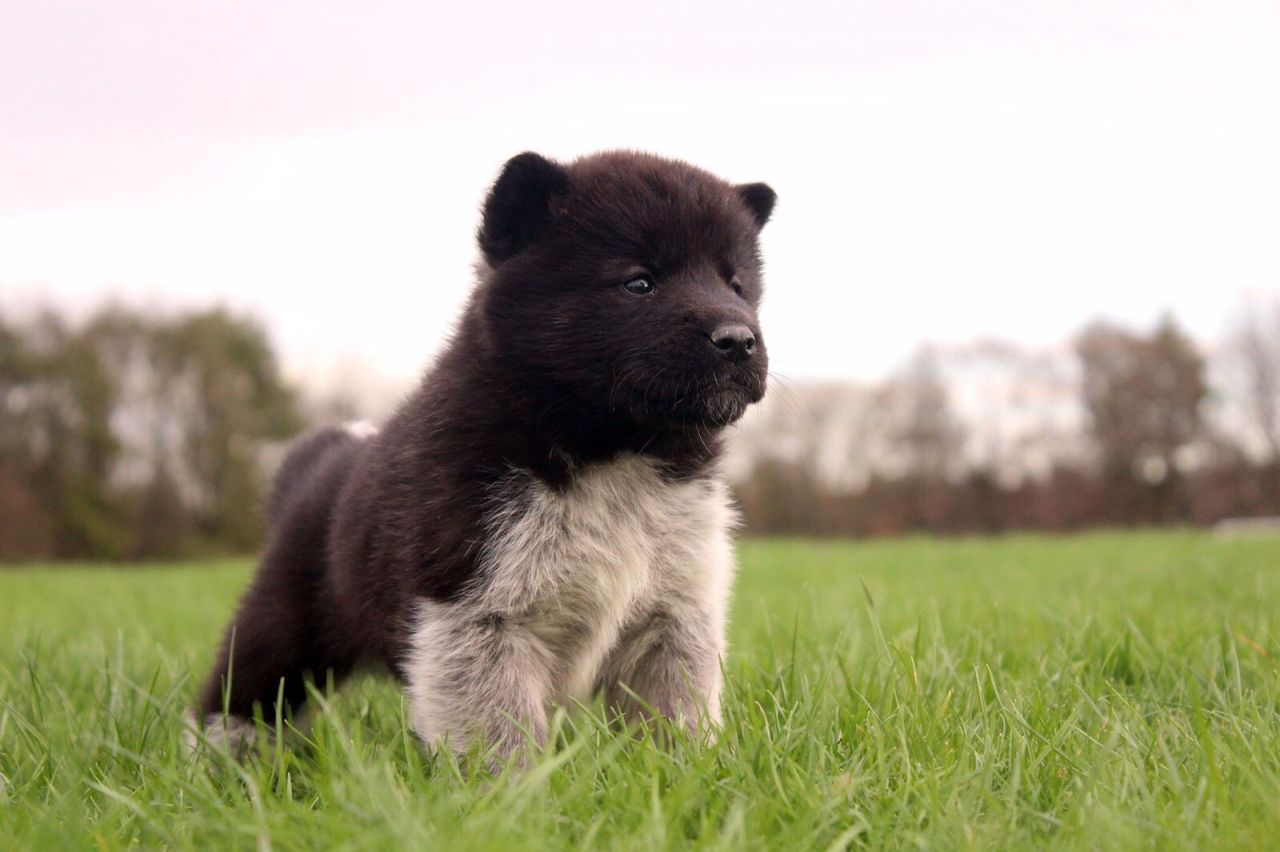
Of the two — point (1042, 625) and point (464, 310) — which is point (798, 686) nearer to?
point (464, 310)

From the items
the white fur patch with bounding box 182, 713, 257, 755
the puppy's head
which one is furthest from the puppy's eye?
the white fur patch with bounding box 182, 713, 257, 755

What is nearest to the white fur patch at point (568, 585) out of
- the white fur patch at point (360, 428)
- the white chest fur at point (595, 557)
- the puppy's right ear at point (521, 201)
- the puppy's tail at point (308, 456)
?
the white chest fur at point (595, 557)

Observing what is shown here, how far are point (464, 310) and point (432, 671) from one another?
1330 mm

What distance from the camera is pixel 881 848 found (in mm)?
2479

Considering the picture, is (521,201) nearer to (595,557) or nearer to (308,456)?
(595,557)

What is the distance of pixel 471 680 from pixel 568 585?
423mm

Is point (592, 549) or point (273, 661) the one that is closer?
point (592, 549)

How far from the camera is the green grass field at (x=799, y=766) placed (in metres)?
2.39

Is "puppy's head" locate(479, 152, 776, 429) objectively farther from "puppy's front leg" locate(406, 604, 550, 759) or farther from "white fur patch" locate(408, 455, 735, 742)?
"puppy's front leg" locate(406, 604, 550, 759)

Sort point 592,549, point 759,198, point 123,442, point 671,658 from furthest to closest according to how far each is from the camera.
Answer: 1. point 123,442
2. point 759,198
3. point 671,658
4. point 592,549

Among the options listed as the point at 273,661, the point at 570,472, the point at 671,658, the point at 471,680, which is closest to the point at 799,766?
the point at 671,658

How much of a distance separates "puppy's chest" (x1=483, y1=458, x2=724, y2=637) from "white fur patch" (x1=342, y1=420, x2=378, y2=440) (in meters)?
1.71

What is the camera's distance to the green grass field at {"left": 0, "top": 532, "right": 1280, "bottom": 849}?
7.84 feet

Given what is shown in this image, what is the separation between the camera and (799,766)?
9.30 ft
